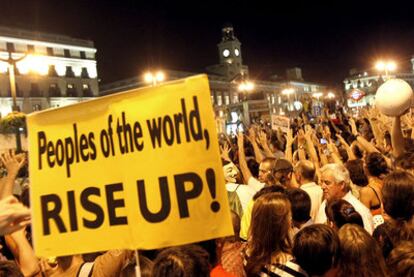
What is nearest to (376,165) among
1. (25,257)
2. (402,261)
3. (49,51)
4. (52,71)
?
(402,261)

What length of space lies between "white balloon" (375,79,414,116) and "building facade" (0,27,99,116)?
53.6 metres

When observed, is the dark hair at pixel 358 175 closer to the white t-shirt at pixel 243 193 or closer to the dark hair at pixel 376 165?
the dark hair at pixel 376 165

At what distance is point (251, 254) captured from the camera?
335 centimetres

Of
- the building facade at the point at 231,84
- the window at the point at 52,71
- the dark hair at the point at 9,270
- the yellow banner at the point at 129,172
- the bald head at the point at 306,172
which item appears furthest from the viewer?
the building facade at the point at 231,84

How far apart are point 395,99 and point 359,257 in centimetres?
295

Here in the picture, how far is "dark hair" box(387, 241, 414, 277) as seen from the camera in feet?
8.63

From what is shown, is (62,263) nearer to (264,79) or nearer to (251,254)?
(251,254)

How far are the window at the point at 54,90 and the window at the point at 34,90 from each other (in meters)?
1.75

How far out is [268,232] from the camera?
331cm

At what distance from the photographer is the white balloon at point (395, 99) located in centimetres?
541

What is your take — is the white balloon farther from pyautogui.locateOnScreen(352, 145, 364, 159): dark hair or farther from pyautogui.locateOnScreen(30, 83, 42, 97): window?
pyautogui.locateOnScreen(30, 83, 42, 97): window

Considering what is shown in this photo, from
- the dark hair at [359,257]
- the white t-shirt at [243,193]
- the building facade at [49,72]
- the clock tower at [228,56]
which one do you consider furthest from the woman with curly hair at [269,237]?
the clock tower at [228,56]

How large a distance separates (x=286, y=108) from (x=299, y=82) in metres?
15.9

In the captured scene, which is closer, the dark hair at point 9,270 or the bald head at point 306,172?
the dark hair at point 9,270
